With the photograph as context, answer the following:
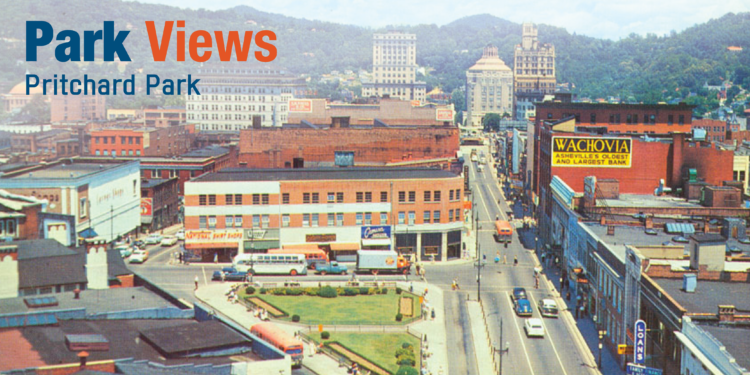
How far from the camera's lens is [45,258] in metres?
49.6

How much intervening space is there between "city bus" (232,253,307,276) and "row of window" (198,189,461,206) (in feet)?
29.6

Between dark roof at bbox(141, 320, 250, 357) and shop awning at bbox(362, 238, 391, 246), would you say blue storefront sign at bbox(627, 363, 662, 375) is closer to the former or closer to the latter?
dark roof at bbox(141, 320, 250, 357)

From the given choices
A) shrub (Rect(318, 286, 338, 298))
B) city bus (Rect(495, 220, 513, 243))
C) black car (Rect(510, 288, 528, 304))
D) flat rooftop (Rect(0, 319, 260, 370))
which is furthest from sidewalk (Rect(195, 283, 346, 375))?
city bus (Rect(495, 220, 513, 243))

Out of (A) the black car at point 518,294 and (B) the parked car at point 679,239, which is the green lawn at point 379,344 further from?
(B) the parked car at point 679,239

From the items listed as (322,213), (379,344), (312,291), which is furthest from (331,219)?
(379,344)

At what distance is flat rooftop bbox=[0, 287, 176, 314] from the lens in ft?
141

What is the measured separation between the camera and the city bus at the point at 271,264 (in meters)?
88.7

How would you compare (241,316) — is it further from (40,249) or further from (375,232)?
(375,232)

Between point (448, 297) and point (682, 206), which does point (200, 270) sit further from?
point (682, 206)

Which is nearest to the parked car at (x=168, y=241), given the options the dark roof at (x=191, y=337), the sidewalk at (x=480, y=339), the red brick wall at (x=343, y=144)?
the red brick wall at (x=343, y=144)

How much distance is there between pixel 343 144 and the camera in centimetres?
12662

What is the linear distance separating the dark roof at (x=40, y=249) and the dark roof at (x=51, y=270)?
0.40 metres

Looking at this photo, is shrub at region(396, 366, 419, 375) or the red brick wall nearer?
shrub at region(396, 366, 419, 375)

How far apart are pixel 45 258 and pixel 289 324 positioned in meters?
25.5
